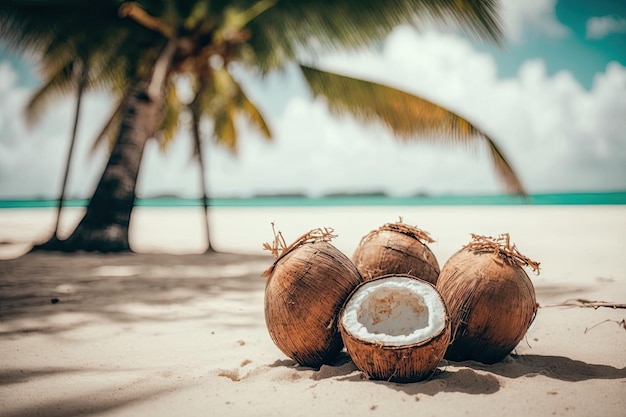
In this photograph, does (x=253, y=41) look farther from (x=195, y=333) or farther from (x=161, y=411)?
(x=161, y=411)

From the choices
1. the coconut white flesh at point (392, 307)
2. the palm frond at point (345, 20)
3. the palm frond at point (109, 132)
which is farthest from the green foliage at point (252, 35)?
the coconut white flesh at point (392, 307)

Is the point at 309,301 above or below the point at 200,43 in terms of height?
below

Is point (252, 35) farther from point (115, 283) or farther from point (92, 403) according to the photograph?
point (92, 403)

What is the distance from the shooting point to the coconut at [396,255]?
9.87 feet

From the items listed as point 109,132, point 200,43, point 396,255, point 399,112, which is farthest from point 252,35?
point 396,255

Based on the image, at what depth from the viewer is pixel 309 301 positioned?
2545 mm

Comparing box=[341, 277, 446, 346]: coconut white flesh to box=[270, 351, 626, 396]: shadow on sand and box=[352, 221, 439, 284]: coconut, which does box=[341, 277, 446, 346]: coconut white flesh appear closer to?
box=[270, 351, 626, 396]: shadow on sand

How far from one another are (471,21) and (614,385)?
18.7ft

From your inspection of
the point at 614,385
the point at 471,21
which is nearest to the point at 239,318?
the point at 614,385

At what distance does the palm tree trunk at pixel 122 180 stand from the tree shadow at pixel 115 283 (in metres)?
0.34

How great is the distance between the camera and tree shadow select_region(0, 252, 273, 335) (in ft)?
14.1

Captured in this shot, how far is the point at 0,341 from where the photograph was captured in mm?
3375

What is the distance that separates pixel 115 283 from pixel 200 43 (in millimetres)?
4936

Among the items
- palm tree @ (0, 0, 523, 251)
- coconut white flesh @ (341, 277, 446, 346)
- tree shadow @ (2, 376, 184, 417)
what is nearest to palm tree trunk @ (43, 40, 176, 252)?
palm tree @ (0, 0, 523, 251)
